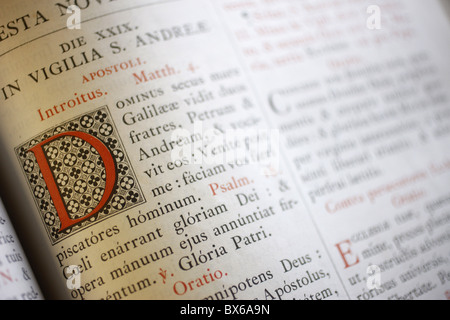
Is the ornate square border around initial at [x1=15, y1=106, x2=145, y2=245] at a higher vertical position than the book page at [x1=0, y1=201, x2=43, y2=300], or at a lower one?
higher

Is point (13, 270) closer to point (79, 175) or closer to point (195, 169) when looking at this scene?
point (79, 175)

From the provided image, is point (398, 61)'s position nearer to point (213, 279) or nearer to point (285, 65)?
point (285, 65)

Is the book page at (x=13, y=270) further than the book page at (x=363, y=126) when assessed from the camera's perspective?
No

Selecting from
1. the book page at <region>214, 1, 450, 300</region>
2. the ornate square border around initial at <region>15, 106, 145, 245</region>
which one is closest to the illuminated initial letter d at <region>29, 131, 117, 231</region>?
the ornate square border around initial at <region>15, 106, 145, 245</region>

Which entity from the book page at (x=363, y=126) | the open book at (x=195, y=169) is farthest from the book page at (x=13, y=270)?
the book page at (x=363, y=126)

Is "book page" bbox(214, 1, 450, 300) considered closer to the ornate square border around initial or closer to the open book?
the open book

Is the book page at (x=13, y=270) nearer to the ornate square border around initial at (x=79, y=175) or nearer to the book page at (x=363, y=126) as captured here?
the ornate square border around initial at (x=79, y=175)

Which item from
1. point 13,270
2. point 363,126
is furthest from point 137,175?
point 363,126

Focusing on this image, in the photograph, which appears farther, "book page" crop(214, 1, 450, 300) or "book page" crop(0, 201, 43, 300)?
"book page" crop(214, 1, 450, 300)

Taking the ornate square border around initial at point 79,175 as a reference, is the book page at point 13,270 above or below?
below
